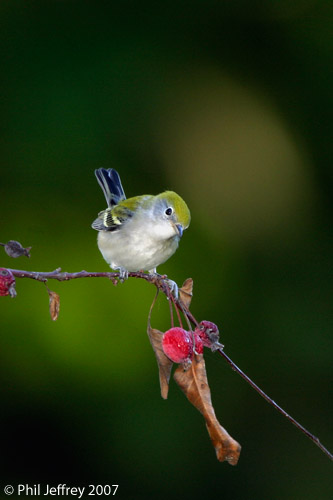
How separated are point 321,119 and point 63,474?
142 inches

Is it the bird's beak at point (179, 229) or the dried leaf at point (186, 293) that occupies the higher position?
the bird's beak at point (179, 229)

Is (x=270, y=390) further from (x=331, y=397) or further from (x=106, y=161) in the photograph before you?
(x=106, y=161)

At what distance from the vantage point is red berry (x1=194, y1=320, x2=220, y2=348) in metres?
2.10

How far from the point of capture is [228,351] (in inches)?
196

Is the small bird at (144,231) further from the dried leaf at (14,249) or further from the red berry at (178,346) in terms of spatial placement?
the dried leaf at (14,249)

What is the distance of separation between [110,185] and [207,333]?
2.54 metres

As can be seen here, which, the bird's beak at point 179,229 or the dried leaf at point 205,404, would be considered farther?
the bird's beak at point 179,229

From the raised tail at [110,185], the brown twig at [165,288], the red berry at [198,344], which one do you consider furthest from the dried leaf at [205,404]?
the raised tail at [110,185]

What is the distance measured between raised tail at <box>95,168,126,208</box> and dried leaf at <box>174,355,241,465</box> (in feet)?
8.30

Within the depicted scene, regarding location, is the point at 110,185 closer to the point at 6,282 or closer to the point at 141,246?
the point at 141,246

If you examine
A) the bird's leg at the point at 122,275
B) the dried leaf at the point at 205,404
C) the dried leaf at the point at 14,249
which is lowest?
the dried leaf at the point at 205,404

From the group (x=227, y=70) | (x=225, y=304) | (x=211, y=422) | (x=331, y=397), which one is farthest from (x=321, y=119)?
(x=211, y=422)

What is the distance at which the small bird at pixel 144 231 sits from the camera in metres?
3.70

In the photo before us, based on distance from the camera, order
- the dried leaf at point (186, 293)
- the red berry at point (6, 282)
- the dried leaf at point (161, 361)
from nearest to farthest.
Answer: the red berry at point (6, 282) → the dried leaf at point (161, 361) → the dried leaf at point (186, 293)
